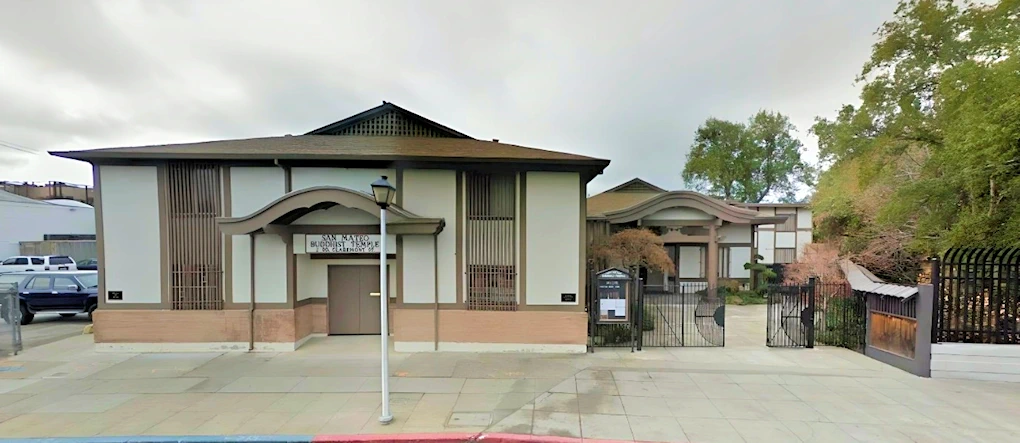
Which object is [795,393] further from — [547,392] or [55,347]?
[55,347]

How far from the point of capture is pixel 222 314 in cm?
860

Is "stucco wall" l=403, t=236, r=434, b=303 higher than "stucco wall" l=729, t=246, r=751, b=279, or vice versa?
"stucco wall" l=403, t=236, r=434, b=303

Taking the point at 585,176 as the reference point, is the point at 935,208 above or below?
below

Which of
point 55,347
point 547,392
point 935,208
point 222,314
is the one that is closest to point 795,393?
point 547,392

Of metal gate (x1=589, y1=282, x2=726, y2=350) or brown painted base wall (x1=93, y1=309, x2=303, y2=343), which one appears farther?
metal gate (x1=589, y1=282, x2=726, y2=350)

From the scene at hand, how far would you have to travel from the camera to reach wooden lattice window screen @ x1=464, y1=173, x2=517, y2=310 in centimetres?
872

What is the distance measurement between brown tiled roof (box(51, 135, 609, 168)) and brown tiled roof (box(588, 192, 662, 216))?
30.9 ft

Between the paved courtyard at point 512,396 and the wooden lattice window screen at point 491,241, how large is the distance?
4.56ft

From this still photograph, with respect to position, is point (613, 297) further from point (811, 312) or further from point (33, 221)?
point (33, 221)

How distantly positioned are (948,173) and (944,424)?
8063 mm

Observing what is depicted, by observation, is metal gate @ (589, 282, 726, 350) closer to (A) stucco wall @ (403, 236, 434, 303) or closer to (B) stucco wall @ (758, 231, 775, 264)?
(A) stucco wall @ (403, 236, 434, 303)

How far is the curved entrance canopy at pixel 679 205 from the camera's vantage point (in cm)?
1587

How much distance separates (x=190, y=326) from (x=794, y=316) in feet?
48.8

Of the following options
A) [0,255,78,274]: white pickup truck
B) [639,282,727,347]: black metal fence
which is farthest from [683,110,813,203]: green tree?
[0,255,78,274]: white pickup truck
